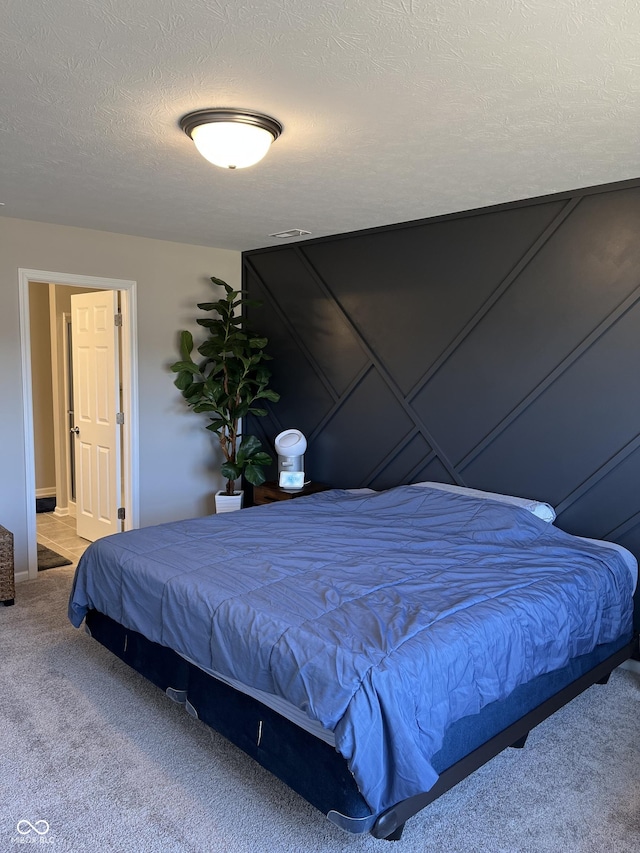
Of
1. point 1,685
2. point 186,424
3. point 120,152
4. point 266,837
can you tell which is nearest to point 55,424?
point 186,424

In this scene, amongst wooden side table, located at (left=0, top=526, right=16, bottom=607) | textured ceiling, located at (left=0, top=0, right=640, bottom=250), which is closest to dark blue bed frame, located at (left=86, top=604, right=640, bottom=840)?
wooden side table, located at (left=0, top=526, right=16, bottom=607)

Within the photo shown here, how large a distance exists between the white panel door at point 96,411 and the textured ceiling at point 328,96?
1433mm

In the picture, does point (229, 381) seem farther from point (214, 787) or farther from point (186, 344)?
point (214, 787)

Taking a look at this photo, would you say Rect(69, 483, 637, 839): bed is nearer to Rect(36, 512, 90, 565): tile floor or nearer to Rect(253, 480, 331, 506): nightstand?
Rect(253, 480, 331, 506): nightstand

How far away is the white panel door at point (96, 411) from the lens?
478 cm

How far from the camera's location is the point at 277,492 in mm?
4504

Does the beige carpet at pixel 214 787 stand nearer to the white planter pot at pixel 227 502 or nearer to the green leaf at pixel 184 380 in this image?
the white planter pot at pixel 227 502

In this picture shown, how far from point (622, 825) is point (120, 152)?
10.6ft

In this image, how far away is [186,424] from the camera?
502 centimetres

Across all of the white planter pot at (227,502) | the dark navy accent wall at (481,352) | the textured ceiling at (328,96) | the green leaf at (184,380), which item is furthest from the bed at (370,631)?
the textured ceiling at (328,96)

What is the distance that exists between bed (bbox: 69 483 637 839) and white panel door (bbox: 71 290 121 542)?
5.82 feet

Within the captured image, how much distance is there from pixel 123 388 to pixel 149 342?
1.31 feet

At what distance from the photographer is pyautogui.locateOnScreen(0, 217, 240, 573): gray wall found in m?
4.05

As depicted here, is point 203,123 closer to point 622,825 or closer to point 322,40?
point 322,40
